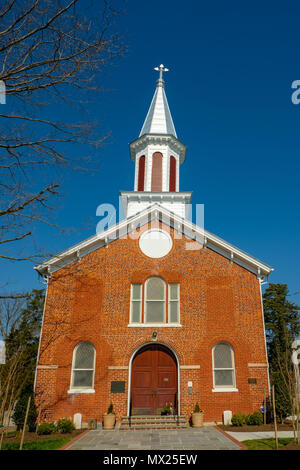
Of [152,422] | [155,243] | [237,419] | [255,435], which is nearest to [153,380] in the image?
[152,422]

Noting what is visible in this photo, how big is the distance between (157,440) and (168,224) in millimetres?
9766

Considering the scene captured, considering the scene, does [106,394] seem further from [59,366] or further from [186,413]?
[186,413]

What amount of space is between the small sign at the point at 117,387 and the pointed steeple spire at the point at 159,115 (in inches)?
743

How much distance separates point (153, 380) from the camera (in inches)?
616

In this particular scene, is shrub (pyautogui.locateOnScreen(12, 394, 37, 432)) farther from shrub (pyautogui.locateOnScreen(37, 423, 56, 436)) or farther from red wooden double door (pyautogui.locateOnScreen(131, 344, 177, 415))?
red wooden double door (pyautogui.locateOnScreen(131, 344, 177, 415))

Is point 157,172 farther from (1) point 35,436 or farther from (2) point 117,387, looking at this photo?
(1) point 35,436

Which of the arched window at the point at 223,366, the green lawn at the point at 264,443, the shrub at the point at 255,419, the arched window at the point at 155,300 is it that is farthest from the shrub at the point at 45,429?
the shrub at the point at 255,419

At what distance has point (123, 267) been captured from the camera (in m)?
17.1

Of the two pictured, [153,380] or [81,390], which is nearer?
[81,390]

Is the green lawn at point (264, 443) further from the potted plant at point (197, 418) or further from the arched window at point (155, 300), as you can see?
the arched window at point (155, 300)

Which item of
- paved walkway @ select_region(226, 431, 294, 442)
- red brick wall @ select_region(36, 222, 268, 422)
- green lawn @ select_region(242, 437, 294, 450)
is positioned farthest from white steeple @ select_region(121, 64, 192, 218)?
green lawn @ select_region(242, 437, 294, 450)

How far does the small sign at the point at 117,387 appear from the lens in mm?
15106

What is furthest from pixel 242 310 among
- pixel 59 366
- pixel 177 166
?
pixel 177 166

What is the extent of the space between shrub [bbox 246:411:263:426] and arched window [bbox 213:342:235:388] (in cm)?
138
